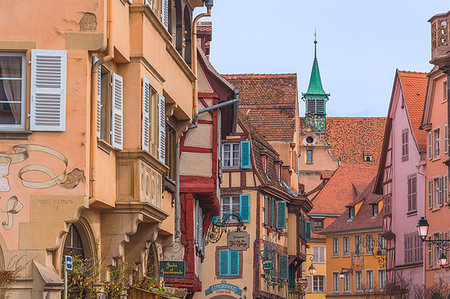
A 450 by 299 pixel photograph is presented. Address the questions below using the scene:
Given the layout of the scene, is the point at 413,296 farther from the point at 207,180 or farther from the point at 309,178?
the point at 309,178

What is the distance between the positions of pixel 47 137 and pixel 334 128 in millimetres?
116319

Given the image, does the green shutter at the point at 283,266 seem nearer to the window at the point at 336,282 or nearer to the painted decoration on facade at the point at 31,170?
the window at the point at 336,282

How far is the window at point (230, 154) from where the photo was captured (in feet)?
178

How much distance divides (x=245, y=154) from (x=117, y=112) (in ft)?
120

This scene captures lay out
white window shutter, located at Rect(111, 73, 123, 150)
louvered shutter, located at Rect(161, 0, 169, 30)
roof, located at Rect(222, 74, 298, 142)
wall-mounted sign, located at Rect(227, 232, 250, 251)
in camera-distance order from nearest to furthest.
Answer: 1. white window shutter, located at Rect(111, 73, 123, 150)
2. louvered shutter, located at Rect(161, 0, 169, 30)
3. wall-mounted sign, located at Rect(227, 232, 250, 251)
4. roof, located at Rect(222, 74, 298, 142)

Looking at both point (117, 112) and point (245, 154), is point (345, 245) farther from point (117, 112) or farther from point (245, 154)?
point (117, 112)

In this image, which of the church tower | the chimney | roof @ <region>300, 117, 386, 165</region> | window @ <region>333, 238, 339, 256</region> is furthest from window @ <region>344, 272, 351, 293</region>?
the church tower

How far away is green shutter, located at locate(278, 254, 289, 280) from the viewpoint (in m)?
58.1

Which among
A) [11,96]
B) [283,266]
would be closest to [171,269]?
[11,96]

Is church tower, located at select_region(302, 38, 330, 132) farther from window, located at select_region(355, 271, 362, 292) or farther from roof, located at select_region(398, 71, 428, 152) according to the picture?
roof, located at select_region(398, 71, 428, 152)

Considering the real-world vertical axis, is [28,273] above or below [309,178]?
below

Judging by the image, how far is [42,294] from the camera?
1466 cm

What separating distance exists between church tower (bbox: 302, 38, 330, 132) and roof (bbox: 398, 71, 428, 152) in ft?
250

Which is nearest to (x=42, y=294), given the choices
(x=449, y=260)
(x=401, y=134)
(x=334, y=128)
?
(x=449, y=260)
